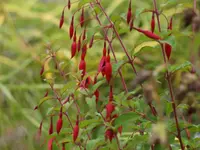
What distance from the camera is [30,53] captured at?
13.8ft

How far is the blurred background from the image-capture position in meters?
3.61

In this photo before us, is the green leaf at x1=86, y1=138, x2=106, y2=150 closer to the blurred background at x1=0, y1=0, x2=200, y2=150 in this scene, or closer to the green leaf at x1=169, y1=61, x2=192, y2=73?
the green leaf at x1=169, y1=61, x2=192, y2=73

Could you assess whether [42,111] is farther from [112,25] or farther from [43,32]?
[112,25]

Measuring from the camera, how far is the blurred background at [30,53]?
361 cm

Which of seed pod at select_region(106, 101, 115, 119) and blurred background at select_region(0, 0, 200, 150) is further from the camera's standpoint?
blurred background at select_region(0, 0, 200, 150)

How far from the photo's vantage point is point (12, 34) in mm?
4414

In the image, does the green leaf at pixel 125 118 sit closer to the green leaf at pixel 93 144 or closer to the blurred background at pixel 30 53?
the green leaf at pixel 93 144

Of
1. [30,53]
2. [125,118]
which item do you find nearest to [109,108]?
[125,118]

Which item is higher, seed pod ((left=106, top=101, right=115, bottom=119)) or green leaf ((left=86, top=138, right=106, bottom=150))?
seed pod ((left=106, top=101, right=115, bottom=119))

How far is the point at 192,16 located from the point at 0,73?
2.88 meters

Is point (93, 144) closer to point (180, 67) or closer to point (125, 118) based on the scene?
point (125, 118)

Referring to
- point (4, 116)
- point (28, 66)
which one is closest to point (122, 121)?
point (4, 116)

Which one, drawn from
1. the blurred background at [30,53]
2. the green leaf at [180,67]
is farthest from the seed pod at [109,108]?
the blurred background at [30,53]

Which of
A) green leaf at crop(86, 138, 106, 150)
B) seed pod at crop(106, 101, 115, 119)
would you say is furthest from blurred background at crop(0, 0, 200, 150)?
seed pod at crop(106, 101, 115, 119)
